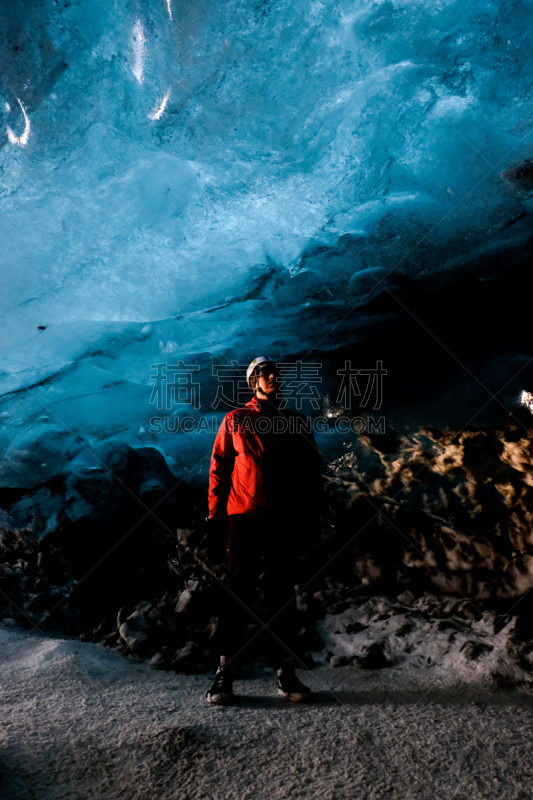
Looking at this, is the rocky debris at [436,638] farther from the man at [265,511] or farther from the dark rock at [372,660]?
the man at [265,511]

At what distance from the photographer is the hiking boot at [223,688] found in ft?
7.74

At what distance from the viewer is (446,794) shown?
157 cm

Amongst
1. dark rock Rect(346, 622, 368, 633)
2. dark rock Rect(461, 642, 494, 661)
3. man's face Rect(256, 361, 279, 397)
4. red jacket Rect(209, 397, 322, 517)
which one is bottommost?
dark rock Rect(346, 622, 368, 633)

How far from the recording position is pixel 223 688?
2.40 meters

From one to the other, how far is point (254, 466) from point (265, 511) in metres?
0.27

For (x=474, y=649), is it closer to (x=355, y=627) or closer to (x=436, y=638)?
(x=436, y=638)

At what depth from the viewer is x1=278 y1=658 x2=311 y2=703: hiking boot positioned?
7.83 feet

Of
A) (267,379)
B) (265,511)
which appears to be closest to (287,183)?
(267,379)

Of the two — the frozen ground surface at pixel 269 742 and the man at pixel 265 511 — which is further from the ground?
the man at pixel 265 511

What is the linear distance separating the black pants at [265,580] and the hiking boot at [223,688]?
0.06 meters

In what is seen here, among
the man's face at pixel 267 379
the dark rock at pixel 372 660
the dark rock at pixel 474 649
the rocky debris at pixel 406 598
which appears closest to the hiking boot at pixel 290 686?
the dark rock at pixel 372 660

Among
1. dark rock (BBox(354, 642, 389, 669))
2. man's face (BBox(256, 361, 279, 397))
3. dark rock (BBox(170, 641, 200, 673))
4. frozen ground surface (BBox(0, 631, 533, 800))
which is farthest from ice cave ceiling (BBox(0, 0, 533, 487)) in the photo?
dark rock (BBox(170, 641, 200, 673))

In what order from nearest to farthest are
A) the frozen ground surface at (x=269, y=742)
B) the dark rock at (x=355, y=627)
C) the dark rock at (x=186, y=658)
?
the frozen ground surface at (x=269, y=742), the dark rock at (x=186, y=658), the dark rock at (x=355, y=627)

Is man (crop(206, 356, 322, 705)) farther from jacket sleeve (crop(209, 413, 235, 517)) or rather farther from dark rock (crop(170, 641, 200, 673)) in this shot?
dark rock (crop(170, 641, 200, 673))
